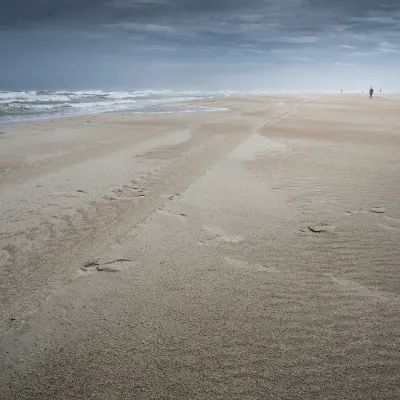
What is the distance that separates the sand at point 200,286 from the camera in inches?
94.3

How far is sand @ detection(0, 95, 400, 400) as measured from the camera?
7.86 ft

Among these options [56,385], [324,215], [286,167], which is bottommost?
[56,385]

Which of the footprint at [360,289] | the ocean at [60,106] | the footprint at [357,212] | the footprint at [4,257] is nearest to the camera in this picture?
the footprint at [360,289]

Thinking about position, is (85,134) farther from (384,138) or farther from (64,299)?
(384,138)

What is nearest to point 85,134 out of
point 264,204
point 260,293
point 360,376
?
point 264,204

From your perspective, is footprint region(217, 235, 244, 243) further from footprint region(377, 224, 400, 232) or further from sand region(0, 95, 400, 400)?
footprint region(377, 224, 400, 232)

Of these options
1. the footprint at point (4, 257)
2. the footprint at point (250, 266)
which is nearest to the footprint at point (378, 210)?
the footprint at point (250, 266)

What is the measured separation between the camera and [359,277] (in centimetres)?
361

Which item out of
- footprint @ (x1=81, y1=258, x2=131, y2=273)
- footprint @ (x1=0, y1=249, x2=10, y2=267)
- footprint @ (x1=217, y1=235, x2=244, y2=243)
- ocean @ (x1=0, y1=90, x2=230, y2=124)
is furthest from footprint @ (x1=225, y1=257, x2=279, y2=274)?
ocean @ (x1=0, y1=90, x2=230, y2=124)

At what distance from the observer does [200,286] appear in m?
3.48

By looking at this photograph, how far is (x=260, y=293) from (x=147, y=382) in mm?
1523

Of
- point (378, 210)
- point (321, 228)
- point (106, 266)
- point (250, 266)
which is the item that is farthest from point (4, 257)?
point (378, 210)

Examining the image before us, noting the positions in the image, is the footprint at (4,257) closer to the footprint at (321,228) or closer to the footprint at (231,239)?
the footprint at (231,239)

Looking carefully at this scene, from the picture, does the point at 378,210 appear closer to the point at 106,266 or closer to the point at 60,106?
the point at 106,266
